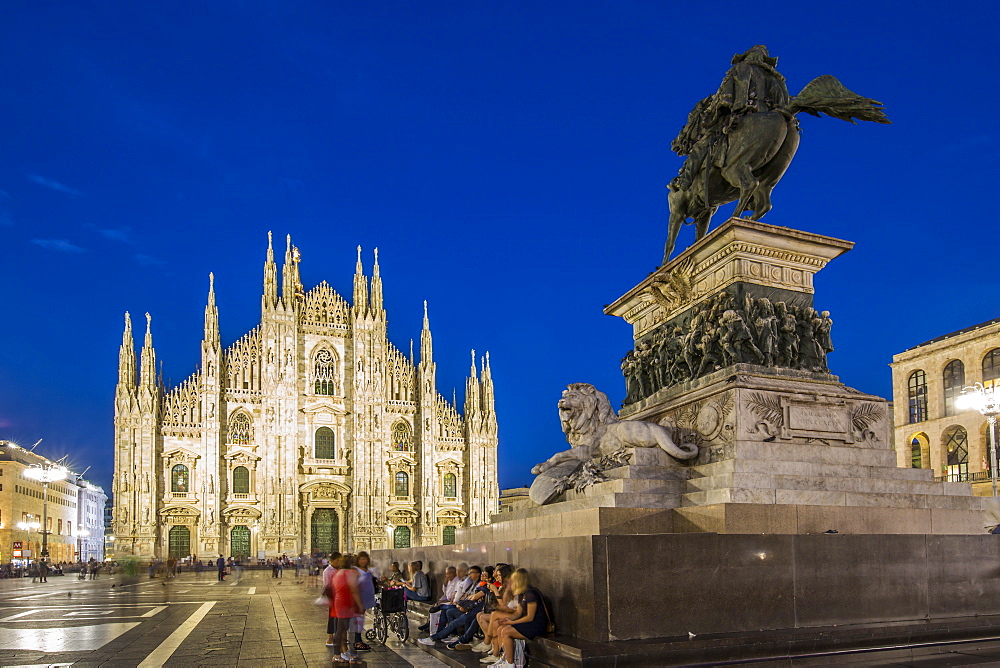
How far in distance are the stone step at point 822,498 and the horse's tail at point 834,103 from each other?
383cm

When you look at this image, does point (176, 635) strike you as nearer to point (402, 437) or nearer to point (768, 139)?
point (768, 139)

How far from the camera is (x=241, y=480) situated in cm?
4609

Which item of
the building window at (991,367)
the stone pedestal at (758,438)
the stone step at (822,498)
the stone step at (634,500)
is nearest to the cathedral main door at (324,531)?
the building window at (991,367)

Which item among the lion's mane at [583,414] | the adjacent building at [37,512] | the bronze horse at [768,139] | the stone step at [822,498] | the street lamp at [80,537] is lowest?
the street lamp at [80,537]

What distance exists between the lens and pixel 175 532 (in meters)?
44.5

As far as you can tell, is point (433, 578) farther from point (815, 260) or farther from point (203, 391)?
point (203, 391)

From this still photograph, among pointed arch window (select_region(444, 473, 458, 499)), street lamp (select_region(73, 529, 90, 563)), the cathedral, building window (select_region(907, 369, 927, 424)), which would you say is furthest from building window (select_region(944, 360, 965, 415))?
street lamp (select_region(73, 529, 90, 563))

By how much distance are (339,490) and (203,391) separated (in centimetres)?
912

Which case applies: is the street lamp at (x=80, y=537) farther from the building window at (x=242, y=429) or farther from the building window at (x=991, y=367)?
the building window at (x=991, y=367)

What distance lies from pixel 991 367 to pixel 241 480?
37.3 meters

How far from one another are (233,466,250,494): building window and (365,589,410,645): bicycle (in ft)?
125

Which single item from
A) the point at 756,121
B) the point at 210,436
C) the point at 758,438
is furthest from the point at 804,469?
the point at 210,436

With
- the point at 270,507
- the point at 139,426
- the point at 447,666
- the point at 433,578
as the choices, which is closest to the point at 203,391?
the point at 139,426

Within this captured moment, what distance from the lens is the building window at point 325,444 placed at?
158 ft
